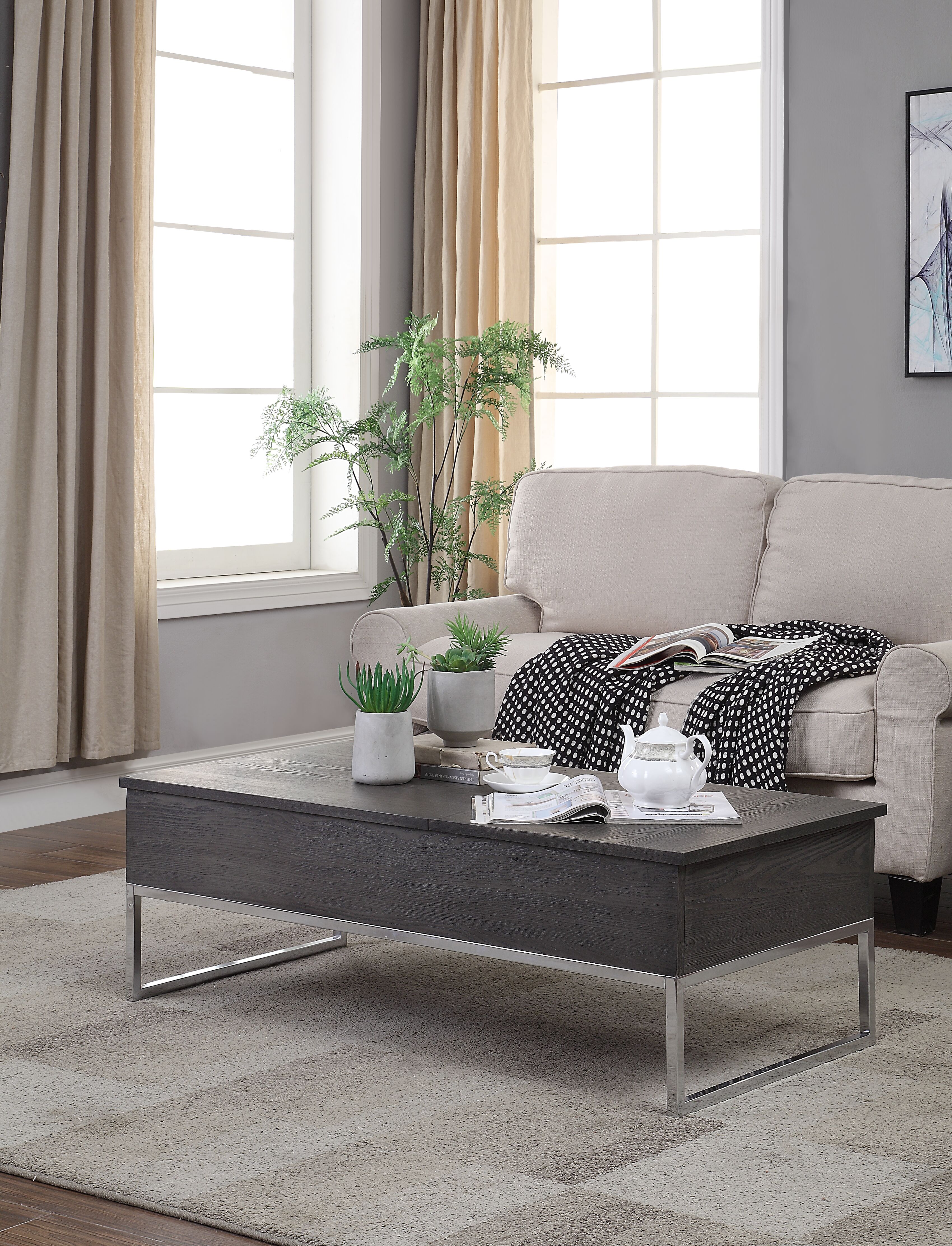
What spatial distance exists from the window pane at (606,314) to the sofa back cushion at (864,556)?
1.42 metres

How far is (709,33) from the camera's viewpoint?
5266 millimetres

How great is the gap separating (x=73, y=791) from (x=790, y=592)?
201cm

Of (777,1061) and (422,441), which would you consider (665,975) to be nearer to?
(777,1061)

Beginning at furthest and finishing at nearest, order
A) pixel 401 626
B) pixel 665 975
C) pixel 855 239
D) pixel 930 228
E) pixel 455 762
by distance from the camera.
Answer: pixel 855 239
pixel 930 228
pixel 401 626
pixel 455 762
pixel 665 975

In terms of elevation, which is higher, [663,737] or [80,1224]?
[663,737]

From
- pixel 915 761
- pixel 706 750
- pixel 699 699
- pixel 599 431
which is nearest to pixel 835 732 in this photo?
pixel 915 761

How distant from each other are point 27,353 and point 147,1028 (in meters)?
2.16

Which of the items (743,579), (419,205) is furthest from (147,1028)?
(419,205)

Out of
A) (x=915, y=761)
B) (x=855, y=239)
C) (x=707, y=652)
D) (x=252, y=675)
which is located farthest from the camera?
(x=252, y=675)

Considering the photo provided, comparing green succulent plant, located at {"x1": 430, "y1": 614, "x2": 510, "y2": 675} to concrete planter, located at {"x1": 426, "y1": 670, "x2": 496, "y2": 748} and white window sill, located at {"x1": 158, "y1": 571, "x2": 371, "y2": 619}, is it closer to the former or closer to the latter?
concrete planter, located at {"x1": 426, "y1": 670, "x2": 496, "y2": 748}

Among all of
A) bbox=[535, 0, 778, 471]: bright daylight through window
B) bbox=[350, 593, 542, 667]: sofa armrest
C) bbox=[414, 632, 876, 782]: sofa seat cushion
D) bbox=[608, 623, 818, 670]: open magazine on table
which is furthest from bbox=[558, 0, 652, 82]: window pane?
bbox=[414, 632, 876, 782]: sofa seat cushion

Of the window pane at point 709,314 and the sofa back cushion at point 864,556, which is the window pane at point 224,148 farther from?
the sofa back cushion at point 864,556

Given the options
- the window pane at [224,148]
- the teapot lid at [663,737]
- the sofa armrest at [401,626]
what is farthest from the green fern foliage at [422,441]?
the teapot lid at [663,737]

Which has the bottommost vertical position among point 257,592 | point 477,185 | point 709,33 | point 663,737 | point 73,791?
point 73,791
